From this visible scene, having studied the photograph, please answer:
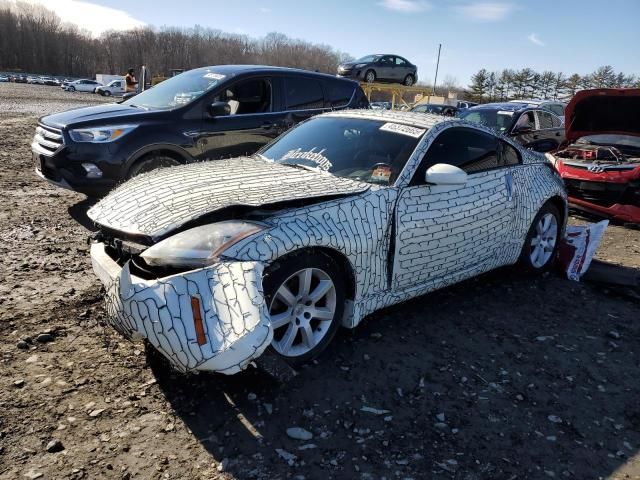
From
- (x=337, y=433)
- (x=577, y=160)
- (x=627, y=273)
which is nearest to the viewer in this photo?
(x=337, y=433)

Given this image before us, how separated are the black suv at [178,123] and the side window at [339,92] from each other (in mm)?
15

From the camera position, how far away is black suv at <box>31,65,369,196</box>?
220 inches

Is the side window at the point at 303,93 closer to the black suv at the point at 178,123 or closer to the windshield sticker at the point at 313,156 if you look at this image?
the black suv at the point at 178,123

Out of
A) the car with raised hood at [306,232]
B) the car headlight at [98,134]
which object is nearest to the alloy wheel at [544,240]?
the car with raised hood at [306,232]

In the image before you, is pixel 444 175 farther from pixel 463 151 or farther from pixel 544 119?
pixel 544 119

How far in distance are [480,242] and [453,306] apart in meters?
0.59

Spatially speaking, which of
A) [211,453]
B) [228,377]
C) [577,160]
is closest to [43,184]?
[228,377]

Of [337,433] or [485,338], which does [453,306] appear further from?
[337,433]

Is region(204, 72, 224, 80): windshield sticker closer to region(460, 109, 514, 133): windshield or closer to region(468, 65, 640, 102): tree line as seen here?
region(460, 109, 514, 133): windshield

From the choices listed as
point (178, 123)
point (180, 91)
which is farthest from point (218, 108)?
point (180, 91)

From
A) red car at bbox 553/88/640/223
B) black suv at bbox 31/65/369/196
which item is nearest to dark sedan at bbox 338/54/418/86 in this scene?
red car at bbox 553/88/640/223

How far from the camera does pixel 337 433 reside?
8.45 ft

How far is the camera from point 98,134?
5656mm

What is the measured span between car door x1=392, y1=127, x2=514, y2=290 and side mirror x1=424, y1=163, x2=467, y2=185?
10 centimetres
